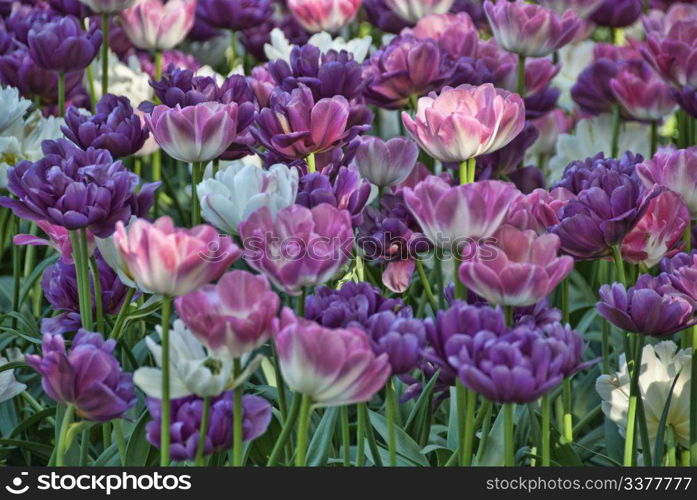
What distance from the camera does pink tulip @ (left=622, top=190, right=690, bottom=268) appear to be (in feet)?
4.95

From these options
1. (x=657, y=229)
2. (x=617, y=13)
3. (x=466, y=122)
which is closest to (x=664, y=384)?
(x=657, y=229)

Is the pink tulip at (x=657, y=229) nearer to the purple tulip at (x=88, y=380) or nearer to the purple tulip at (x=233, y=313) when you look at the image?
the purple tulip at (x=233, y=313)

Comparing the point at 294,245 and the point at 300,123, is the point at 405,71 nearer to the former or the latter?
the point at 300,123

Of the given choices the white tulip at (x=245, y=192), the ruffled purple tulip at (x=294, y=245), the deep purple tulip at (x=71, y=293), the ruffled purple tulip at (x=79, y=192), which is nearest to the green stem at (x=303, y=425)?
the ruffled purple tulip at (x=294, y=245)

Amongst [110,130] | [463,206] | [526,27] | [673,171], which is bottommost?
[463,206]

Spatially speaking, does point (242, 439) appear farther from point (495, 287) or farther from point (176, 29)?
point (176, 29)

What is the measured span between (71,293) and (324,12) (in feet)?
3.71

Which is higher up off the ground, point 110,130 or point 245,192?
point 110,130

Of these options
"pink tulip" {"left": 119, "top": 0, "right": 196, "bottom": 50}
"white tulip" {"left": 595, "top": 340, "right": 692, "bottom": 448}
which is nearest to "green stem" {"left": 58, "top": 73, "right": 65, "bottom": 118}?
"pink tulip" {"left": 119, "top": 0, "right": 196, "bottom": 50}

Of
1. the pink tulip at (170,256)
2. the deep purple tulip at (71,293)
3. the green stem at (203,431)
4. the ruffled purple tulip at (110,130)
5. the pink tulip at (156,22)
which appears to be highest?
the pink tulip at (156,22)

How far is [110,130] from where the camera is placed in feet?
5.43

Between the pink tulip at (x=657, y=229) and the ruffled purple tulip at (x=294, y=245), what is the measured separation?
0.49 meters

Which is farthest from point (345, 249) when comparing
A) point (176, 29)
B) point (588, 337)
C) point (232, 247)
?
point (176, 29)

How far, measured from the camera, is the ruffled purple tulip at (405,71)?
6.31 ft
